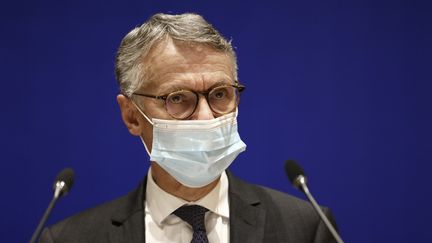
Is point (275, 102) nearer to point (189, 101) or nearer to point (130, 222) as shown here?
point (189, 101)

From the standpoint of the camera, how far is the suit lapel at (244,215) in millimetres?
1715

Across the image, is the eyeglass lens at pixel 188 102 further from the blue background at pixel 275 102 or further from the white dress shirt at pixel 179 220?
the blue background at pixel 275 102

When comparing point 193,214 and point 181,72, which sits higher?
point 181,72

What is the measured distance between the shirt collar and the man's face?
0.92 feet

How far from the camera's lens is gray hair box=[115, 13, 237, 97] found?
5.66 feet

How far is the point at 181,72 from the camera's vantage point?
1672 millimetres

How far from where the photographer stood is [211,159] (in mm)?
1631

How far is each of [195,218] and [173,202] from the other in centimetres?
9

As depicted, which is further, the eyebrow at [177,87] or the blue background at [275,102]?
the blue background at [275,102]

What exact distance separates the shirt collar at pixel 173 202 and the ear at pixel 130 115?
198 millimetres

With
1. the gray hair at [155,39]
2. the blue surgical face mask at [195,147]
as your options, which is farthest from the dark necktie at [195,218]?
the gray hair at [155,39]

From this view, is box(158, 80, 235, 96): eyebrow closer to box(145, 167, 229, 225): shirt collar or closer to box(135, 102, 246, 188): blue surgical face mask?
box(135, 102, 246, 188): blue surgical face mask

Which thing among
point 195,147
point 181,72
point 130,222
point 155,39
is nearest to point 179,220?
point 130,222

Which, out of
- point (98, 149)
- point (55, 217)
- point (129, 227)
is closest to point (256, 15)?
point (98, 149)
